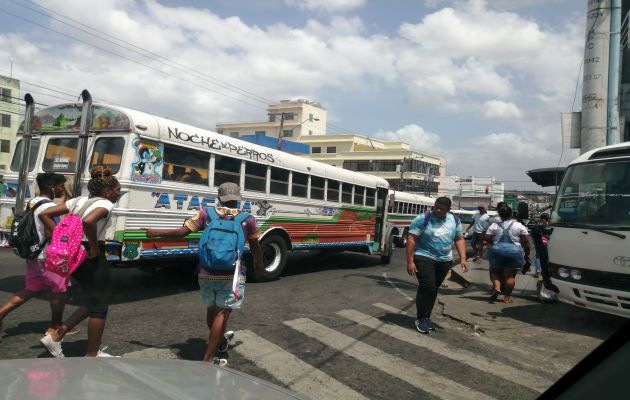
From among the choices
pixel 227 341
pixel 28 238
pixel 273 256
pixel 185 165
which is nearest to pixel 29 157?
pixel 185 165

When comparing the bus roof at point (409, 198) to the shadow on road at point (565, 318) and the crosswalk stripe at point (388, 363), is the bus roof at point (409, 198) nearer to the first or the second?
the shadow on road at point (565, 318)

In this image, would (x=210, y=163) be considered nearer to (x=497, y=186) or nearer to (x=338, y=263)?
(x=338, y=263)

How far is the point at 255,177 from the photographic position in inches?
352

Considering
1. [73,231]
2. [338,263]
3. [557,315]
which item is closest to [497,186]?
[338,263]

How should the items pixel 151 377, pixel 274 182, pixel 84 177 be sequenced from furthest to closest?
pixel 274 182
pixel 84 177
pixel 151 377

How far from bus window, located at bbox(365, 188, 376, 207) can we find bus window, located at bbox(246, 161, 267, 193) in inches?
170

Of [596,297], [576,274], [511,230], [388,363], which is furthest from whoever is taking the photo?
[511,230]

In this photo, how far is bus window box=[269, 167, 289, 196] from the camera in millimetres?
9391

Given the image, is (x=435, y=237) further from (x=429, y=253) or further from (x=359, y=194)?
(x=359, y=194)

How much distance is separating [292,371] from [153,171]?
4.01 meters

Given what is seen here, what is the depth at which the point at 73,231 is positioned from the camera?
13.2 ft

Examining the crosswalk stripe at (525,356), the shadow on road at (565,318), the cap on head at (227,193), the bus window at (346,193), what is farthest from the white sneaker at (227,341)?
the bus window at (346,193)

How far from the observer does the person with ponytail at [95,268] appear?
3945 mm

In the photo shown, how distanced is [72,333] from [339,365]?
114 inches
